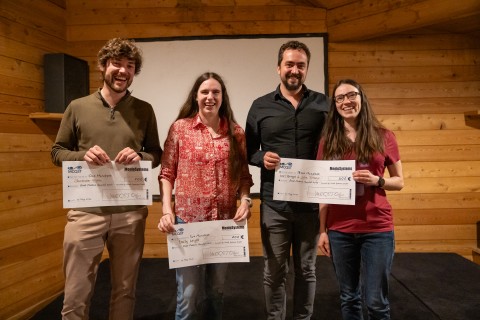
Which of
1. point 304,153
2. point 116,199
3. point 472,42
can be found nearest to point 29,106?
point 116,199

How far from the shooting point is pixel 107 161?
4.42ft

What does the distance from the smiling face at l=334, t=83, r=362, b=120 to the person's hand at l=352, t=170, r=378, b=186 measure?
0.79 ft

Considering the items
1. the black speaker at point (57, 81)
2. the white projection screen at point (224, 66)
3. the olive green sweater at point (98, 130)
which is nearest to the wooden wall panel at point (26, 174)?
the black speaker at point (57, 81)

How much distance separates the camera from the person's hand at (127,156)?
4.40 feet

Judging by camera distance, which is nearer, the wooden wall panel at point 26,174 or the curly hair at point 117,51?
the curly hair at point 117,51

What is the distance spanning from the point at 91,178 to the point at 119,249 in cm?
33

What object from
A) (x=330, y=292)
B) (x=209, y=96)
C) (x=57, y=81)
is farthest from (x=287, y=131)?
(x=57, y=81)

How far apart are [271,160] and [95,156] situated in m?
0.72

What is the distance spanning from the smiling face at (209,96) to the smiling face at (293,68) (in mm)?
329

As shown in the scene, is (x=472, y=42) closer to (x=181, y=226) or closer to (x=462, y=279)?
(x=462, y=279)

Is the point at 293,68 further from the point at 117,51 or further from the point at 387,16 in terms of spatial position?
the point at 387,16

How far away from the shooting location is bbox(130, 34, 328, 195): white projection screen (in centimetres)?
309

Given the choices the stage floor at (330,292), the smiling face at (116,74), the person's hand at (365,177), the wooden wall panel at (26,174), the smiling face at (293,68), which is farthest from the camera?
the wooden wall panel at (26,174)

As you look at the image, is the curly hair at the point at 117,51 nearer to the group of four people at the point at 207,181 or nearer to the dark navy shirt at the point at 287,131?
the group of four people at the point at 207,181
